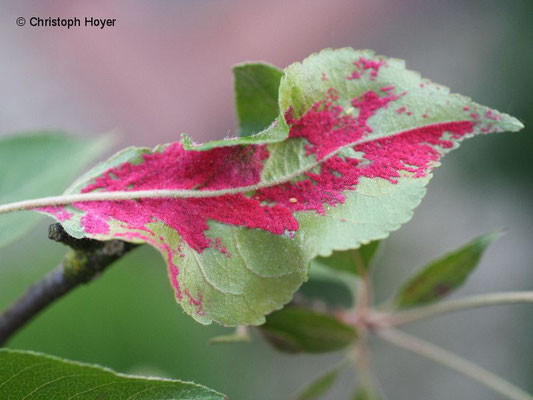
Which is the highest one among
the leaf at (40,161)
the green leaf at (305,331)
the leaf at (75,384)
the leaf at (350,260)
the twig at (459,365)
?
the leaf at (40,161)

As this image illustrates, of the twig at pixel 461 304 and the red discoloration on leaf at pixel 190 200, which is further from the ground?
the red discoloration on leaf at pixel 190 200

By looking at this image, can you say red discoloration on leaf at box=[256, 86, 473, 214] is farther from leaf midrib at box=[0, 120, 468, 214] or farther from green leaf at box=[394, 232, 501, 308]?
green leaf at box=[394, 232, 501, 308]

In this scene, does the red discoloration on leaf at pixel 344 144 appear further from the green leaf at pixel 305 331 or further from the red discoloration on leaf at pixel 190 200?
the green leaf at pixel 305 331

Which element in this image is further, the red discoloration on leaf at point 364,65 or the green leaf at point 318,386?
the green leaf at point 318,386

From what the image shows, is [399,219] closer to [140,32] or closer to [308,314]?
[308,314]

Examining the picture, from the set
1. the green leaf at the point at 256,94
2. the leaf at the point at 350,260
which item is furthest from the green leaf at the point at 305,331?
the green leaf at the point at 256,94

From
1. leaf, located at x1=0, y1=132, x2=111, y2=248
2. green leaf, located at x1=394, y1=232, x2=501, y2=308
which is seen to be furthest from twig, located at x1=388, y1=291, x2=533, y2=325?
leaf, located at x1=0, y1=132, x2=111, y2=248

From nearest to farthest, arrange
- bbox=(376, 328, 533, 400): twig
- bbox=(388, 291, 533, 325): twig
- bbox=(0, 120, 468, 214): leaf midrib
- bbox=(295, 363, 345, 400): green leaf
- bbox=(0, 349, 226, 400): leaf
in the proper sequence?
bbox=(0, 349, 226, 400): leaf < bbox=(0, 120, 468, 214): leaf midrib < bbox=(388, 291, 533, 325): twig < bbox=(376, 328, 533, 400): twig < bbox=(295, 363, 345, 400): green leaf

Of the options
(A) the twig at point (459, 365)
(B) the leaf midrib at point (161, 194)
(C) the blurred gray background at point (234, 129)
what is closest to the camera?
(B) the leaf midrib at point (161, 194)
